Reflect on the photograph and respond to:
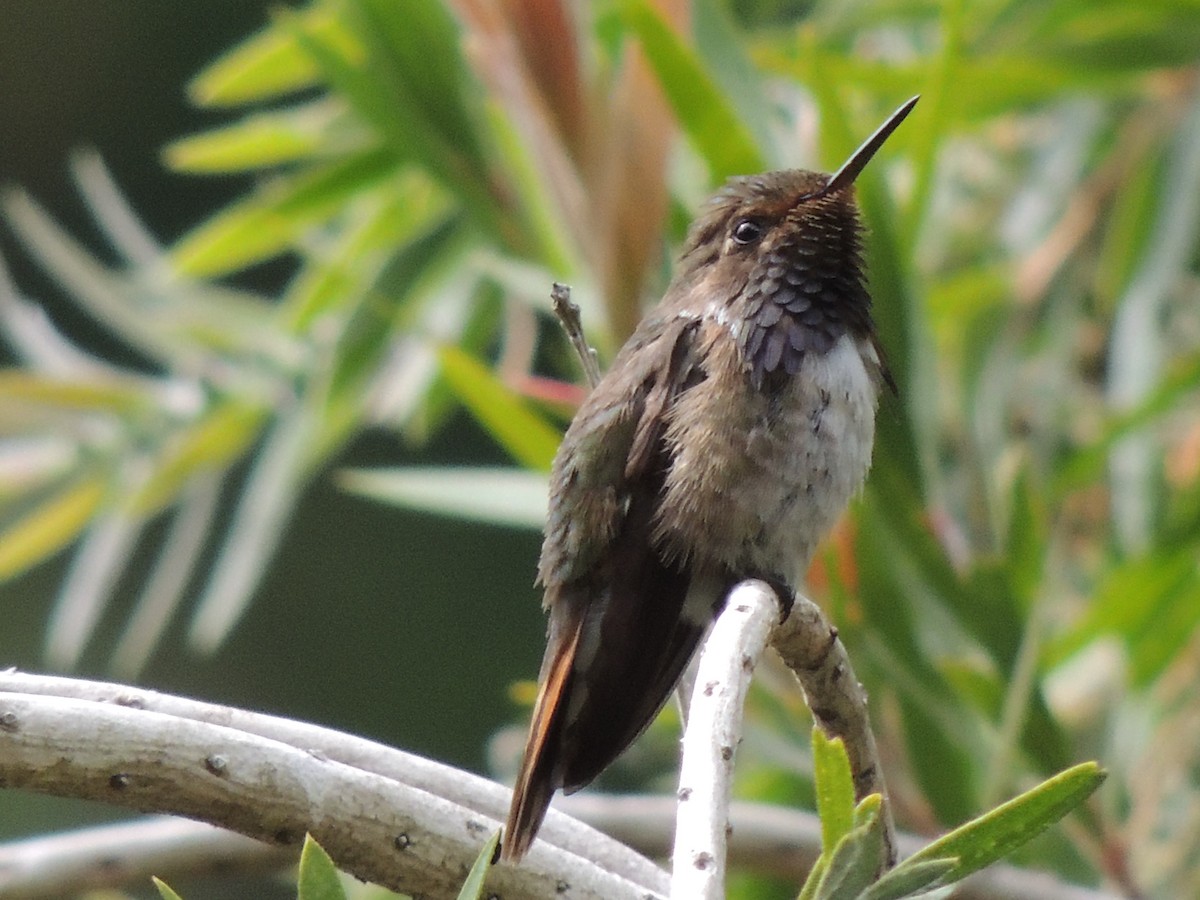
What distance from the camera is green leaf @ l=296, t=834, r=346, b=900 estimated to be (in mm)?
723

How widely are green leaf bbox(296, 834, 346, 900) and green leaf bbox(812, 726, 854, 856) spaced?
0.23 meters

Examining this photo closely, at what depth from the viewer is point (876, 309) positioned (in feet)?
7.21

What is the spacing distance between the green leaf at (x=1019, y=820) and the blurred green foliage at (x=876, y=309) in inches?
43.9

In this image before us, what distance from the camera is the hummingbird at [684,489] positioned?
1633mm

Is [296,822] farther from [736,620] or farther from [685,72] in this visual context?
[685,72]

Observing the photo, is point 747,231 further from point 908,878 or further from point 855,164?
point 908,878

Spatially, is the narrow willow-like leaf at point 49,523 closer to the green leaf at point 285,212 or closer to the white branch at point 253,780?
the green leaf at point 285,212

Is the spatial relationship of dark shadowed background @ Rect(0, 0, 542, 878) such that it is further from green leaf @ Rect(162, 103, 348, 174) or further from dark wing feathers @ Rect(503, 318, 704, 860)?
dark wing feathers @ Rect(503, 318, 704, 860)

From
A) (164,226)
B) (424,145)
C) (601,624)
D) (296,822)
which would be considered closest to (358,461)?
(164,226)

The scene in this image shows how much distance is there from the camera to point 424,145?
8.66 feet

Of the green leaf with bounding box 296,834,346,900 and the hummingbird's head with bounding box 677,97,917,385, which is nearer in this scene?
the green leaf with bounding box 296,834,346,900

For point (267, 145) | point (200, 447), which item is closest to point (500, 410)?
point (200, 447)

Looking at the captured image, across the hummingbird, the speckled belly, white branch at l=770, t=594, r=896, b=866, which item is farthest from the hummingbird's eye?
white branch at l=770, t=594, r=896, b=866

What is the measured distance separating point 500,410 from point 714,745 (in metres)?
1.37
